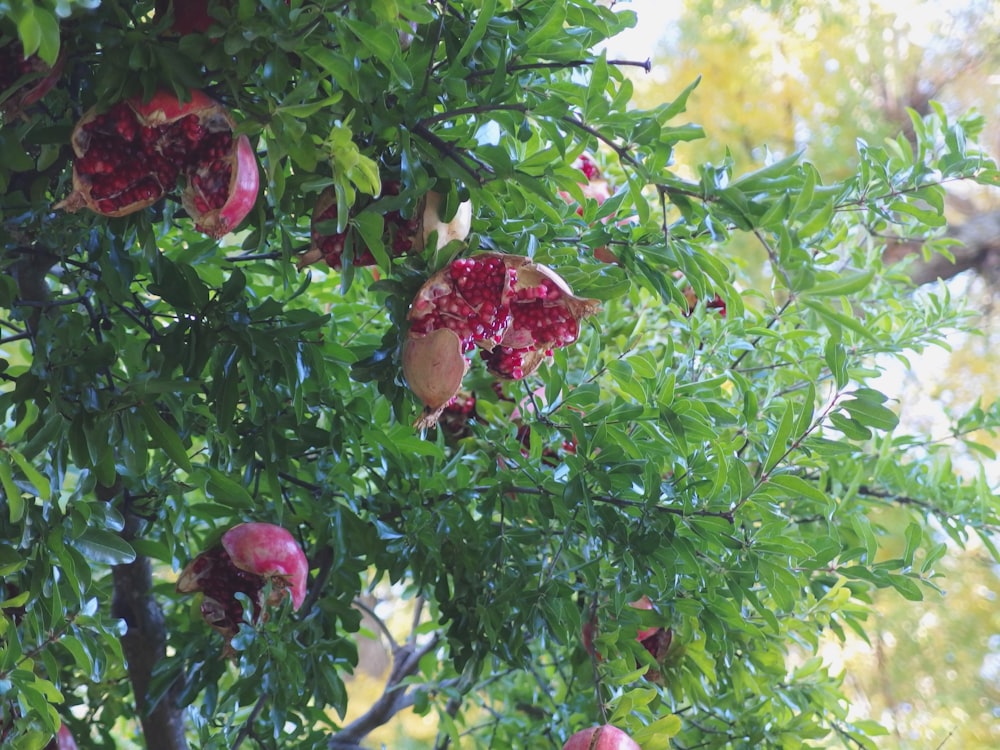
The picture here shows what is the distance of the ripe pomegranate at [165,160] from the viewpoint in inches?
20.7

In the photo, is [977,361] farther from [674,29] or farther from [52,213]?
[52,213]

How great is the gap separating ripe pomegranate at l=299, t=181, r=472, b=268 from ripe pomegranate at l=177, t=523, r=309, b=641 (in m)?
0.22

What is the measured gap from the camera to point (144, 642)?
885 millimetres

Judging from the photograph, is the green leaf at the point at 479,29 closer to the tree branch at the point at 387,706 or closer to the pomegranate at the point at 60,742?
the pomegranate at the point at 60,742

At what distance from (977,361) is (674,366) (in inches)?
73.6

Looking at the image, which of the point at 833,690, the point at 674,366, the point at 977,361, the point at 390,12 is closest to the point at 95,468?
the point at 390,12

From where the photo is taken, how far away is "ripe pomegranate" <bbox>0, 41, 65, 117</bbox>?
1.67 ft

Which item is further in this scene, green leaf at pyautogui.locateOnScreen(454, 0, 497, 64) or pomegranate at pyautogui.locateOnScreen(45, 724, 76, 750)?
pomegranate at pyautogui.locateOnScreen(45, 724, 76, 750)

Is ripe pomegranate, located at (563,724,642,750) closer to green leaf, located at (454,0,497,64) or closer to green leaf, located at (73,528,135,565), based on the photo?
green leaf, located at (73,528,135,565)

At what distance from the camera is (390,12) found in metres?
0.50

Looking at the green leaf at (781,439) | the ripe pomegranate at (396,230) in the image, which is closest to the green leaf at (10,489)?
the ripe pomegranate at (396,230)

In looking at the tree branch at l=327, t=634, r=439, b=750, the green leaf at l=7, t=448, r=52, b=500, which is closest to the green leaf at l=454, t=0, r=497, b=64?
the green leaf at l=7, t=448, r=52, b=500

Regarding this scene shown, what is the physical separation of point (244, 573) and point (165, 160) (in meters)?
0.36

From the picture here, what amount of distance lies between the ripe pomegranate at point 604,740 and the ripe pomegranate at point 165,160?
44 cm
